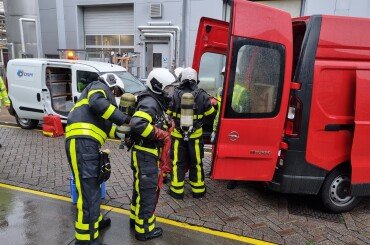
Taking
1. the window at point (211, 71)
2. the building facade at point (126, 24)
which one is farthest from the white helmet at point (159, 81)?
the building facade at point (126, 24)

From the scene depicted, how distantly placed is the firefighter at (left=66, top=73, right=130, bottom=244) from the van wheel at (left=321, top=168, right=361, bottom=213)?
2.59m

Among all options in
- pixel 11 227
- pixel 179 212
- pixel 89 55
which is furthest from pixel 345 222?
pixel 89 55

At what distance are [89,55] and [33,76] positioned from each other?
4.91m

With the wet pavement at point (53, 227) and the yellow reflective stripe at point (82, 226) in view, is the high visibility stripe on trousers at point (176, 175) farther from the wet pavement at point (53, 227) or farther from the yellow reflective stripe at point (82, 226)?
the yellow reflective stripe at point (82, 226)

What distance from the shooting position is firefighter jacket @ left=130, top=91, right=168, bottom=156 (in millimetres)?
3312

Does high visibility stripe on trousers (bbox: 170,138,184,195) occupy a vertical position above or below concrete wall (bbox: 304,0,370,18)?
below

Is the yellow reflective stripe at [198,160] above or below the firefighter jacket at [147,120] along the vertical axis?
below

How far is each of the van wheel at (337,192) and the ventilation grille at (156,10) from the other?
34.4 feet

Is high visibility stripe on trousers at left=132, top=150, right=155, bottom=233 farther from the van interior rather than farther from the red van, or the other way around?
the van interior

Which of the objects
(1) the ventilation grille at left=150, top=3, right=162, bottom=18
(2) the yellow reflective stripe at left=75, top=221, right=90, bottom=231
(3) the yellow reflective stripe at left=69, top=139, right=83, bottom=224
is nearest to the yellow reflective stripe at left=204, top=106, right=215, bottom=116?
(3) the yellow reflective stripe at left=69, top=139, right=83, bottom=224

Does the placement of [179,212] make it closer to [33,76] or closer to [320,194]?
[320,194]

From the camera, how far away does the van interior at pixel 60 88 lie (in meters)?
8.46

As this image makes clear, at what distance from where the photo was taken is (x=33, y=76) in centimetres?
831

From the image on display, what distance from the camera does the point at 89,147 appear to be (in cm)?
329
